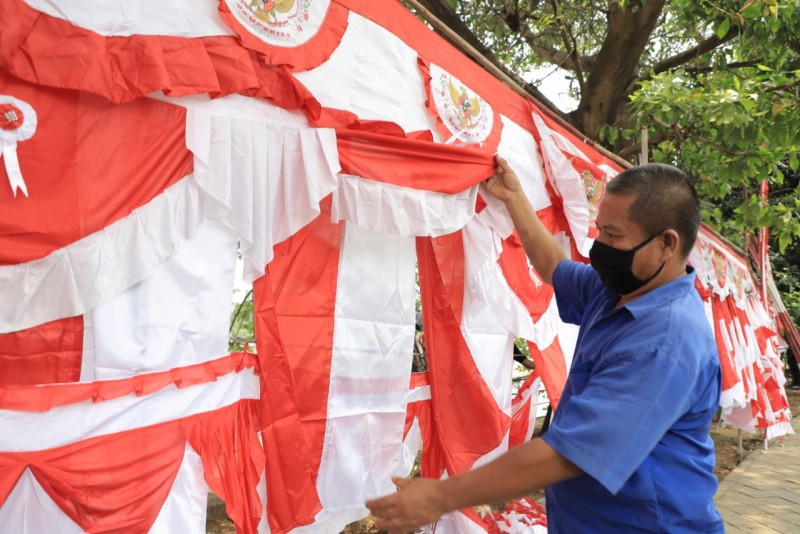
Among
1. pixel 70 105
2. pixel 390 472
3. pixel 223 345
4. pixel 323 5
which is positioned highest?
pixel 323 5

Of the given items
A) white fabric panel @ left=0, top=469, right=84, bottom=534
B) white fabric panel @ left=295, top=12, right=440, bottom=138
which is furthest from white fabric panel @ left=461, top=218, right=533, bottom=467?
white fabric panel @ left=0, top=469, right=84, bottom=534

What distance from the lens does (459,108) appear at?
270 cm

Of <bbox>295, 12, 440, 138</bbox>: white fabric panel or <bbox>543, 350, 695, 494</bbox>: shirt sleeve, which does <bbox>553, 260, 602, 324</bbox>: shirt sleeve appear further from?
<bbox>295, 12, 440, 138</bbox>: white fabric panel

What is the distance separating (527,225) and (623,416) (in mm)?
1289

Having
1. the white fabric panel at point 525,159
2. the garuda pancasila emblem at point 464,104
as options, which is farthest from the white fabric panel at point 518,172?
the garuda pancasila emblem at point 464,104

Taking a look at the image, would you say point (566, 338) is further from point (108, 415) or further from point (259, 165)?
point (108, 415)

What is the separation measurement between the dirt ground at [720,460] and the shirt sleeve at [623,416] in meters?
2.94

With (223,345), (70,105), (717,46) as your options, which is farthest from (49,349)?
(717,46)

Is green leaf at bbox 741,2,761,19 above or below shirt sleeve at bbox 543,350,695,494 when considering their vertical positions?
above

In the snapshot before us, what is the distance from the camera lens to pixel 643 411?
140 cm

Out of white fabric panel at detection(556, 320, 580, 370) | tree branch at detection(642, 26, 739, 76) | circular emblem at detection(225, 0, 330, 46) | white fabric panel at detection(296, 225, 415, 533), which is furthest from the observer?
tree branch at detection(642, 26, 739, 76)

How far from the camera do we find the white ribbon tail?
144cm

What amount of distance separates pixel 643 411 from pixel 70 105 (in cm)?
154

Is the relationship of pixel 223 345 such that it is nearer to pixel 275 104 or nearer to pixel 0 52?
pixel 275 104
